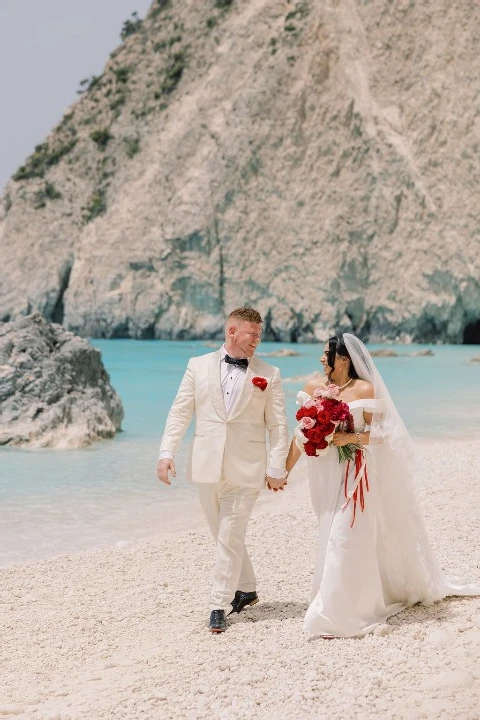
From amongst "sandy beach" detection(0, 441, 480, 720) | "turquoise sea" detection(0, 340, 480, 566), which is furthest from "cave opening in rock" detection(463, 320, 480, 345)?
"sandy beach" detection(0, 441, 480, 720)

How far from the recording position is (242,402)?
447 cm

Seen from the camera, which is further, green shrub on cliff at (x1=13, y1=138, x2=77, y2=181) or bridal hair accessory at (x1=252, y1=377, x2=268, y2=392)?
green shrub on cliff at (x1=13, y1=138, x2=77, y2=181)

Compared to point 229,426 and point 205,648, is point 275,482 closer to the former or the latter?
point 229,426

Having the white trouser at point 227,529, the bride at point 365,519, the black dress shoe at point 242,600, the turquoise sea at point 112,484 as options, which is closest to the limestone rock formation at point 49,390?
the turquoise sea at point 112,484

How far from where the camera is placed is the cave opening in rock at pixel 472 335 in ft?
168

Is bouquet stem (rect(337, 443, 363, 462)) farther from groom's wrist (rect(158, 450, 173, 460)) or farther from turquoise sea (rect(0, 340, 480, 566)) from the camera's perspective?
turquoise sea (rect(0, 340, 480, 566))

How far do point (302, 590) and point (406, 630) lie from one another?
1196 millimetres

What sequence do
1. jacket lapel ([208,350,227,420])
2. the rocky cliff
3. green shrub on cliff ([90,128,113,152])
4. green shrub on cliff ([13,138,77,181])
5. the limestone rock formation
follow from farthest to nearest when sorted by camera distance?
1. green shrub on cliff ([13,138,77,181])
2. green shrub on cliff ([90,128,113,152])
3. the rocky cliff
4. the limestone rock formation
5. jacket lapel ([208,350,227,420])

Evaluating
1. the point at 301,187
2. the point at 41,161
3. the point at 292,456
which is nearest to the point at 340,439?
the point at 292,456

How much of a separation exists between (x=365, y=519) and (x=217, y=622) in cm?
96

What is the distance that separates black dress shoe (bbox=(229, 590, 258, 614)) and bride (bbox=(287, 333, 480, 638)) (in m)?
0.58

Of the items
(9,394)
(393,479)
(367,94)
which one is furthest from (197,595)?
(367,94)

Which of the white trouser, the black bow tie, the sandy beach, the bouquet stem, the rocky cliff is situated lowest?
the sandy beach

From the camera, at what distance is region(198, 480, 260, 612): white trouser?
14.5ft
